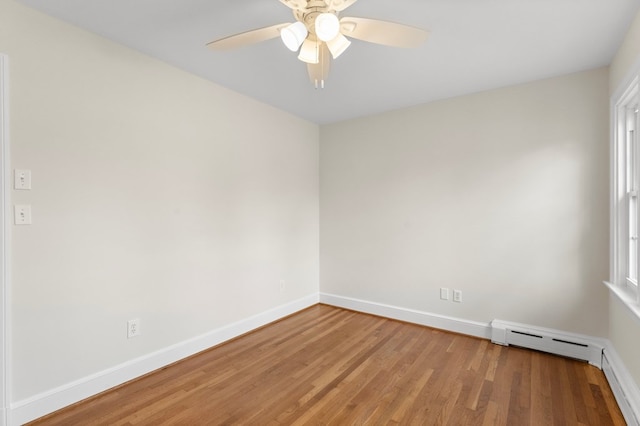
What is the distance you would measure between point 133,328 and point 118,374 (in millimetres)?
318

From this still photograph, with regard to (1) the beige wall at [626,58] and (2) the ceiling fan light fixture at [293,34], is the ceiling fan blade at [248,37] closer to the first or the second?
Answer: (2) the ceiling fan light fixture at [293,34]

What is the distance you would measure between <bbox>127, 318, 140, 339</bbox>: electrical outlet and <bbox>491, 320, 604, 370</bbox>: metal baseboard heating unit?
3.15 metres

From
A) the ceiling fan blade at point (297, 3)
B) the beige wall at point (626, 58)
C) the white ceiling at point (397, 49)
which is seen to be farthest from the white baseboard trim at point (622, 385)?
the ceiling fan blade at point (297, 3)

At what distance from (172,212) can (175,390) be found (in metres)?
1.36

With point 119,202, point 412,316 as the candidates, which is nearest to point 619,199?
point 412,316

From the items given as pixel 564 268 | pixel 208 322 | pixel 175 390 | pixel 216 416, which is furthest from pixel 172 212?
pixel 564 268

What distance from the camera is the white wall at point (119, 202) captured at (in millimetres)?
1855

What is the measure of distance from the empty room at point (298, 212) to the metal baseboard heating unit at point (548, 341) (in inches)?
0.7

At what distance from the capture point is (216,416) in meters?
1.92

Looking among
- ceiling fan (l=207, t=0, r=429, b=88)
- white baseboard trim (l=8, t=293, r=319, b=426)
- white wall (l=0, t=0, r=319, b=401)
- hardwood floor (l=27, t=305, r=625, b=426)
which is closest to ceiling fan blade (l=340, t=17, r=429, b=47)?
ceiling fan (l=207, t=0, r=429, b=88)

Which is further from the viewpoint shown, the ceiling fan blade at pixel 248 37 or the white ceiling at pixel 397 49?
the white ceiling at pixel 397 49

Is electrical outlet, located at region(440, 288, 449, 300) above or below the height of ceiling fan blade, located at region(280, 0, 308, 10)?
below

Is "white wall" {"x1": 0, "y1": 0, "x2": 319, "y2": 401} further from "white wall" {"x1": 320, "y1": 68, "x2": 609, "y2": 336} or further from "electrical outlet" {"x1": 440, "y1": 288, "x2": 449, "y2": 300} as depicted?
"electrical outlet" {"x1": 440, "y1": 288, "x2": 449, "y2": 300}

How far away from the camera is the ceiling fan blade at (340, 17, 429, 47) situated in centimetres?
145
